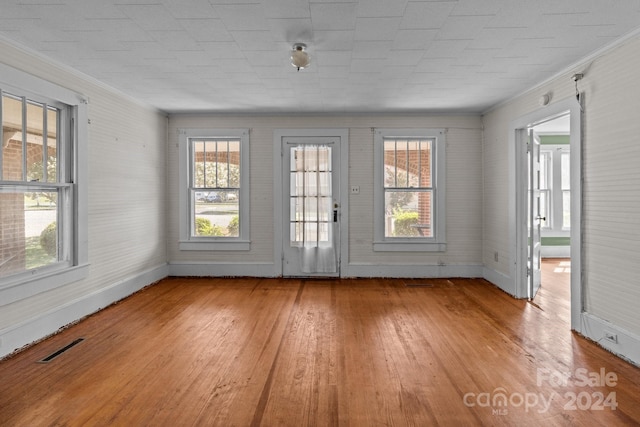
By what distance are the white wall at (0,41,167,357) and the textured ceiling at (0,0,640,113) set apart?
0.74 feet

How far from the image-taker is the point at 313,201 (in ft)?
20.0

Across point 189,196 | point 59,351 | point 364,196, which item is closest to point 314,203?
point 364,196

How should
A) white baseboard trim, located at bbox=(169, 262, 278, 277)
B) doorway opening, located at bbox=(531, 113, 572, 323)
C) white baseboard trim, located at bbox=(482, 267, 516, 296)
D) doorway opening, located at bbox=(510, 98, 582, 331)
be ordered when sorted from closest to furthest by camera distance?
doorway opening, located at bbox=(510, 98, 582, 331)
white baseboard trim, located at bbox=(482, 267, 516, 296)
white baseboard trim, located at bbox=(169, 262, 278, 277)
doorway opening, located at bbox=(531, 113, 572, 323)

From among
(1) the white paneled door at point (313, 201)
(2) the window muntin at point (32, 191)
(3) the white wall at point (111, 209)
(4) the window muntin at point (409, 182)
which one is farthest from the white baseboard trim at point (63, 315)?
(4) the window muntin at point (409, 182)

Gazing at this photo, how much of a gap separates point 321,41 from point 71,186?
9.81 ft

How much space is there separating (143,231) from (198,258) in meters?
1.02

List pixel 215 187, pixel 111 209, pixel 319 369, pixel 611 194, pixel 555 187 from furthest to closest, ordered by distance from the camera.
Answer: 1. pixel 555 187
2. pixel 215 187
3. pixel 111 209
4. pixel 611 194
5. pixel 319 369

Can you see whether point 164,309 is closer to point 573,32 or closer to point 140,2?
point 140,2

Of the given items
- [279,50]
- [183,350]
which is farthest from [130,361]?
[279,50]

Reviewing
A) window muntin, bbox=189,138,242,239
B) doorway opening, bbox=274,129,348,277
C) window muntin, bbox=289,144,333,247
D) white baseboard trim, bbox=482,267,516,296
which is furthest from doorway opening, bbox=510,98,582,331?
window muntin, bbox=189,138,242,239

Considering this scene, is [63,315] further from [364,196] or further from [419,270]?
[419,270]

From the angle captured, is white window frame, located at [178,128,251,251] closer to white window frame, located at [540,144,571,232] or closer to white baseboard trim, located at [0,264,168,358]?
white baseboard trim, located at [0,264,168,358]

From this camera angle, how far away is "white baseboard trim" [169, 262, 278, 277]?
242 inches

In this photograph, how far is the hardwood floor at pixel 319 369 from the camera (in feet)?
7.55
